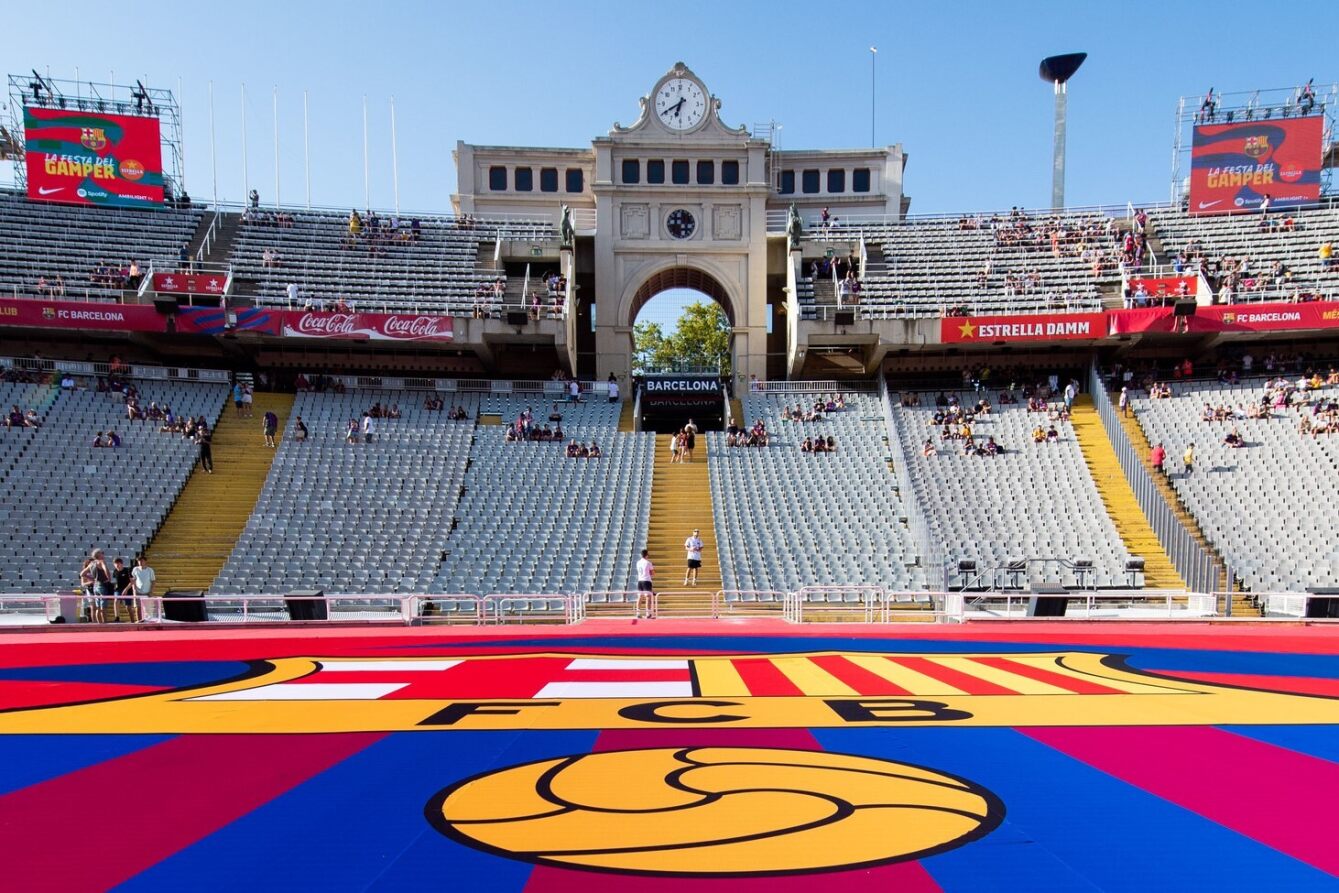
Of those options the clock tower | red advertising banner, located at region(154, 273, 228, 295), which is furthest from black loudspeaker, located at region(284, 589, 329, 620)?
the clock tower

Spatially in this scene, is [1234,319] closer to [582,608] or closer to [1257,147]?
[1257,147]

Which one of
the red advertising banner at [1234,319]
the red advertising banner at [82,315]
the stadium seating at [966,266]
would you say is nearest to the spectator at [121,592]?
the red advertising banner at [82,315]

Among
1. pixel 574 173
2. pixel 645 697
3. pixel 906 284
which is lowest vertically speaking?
pixel 645 697

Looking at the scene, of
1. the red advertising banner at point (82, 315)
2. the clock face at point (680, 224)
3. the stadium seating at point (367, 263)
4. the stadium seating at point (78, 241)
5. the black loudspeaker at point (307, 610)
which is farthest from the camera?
the clock face at point (680, 224)

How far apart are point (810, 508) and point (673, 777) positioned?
62.9 feet

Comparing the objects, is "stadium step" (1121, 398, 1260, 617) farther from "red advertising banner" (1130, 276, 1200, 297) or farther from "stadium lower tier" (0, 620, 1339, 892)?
"stadium lower tier" (0, 620, 1339, 892)

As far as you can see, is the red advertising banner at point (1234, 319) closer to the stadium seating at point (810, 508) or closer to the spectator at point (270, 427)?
the stadium seating at point (810, 508)

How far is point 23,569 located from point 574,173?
29.4 m

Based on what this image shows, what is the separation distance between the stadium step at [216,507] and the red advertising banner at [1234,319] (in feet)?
100

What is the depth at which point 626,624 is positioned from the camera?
53.5 feet

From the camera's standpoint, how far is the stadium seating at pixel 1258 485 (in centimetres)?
2003

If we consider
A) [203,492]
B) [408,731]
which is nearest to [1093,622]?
[408,731]

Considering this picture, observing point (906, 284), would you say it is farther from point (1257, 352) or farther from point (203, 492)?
point (203, 492)

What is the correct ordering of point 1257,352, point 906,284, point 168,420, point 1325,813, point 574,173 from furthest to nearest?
point 574,173
point 906,284
point 1257,352
point 168,420
point 1325,813
